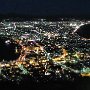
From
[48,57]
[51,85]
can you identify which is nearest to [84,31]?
[48,57]

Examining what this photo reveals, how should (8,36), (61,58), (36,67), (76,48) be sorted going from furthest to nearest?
(8,36), (76,48), (61,58), (36,67)

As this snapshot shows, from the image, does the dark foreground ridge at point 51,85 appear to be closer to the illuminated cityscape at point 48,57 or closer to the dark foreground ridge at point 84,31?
the illuminated cityscape at point 48,57

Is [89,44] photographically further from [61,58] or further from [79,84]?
[79,84]

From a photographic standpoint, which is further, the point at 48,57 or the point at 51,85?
the point at 48,57

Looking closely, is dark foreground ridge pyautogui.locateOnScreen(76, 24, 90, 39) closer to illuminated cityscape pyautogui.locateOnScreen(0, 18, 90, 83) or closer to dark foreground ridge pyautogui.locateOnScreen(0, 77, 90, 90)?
illuminated cityscape pyautogui.locateOnScreen(0, 18, 90, 83)

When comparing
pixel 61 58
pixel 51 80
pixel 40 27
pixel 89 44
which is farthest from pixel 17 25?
pixel 51 80

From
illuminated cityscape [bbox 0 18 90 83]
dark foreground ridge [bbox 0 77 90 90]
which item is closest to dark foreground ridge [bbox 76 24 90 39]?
illuminated cityscape [bbox 0 18 90 83]

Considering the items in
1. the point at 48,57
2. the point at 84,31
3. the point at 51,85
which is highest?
the point at 84,31

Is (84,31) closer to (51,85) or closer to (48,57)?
(48,57)

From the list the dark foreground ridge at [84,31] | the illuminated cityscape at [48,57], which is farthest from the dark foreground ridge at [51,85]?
the dark foreground ridge at [84,31]
